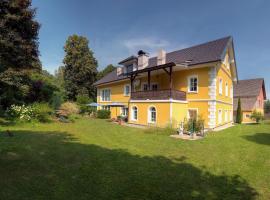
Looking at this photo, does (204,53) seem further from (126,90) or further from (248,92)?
(248,92)

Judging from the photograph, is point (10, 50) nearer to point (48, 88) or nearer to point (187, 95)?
point (48, 88)

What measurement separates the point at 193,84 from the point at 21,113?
15.0m

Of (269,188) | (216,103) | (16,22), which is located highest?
(16,22)

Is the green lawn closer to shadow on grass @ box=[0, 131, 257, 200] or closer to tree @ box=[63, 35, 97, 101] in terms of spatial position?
shadow on grass @ box=[0, 131, 257, 200]

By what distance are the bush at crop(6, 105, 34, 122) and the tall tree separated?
155cm

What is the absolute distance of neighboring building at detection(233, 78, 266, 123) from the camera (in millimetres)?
30156

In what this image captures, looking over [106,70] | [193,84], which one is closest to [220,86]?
[193,84]

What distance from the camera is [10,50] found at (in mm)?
13391

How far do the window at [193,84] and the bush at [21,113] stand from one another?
14068 mm

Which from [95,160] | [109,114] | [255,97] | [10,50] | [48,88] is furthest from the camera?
[255,97]

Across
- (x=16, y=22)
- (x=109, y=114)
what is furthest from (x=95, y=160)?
(x=109, y=114)

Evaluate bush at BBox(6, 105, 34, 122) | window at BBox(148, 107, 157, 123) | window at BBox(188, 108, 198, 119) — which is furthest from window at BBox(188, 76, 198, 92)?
bush at BBox(6, 105, 34, 122)

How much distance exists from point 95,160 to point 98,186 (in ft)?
6.02

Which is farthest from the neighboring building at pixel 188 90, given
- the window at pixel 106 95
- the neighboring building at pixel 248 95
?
the neighboring building at pixel 248 95
